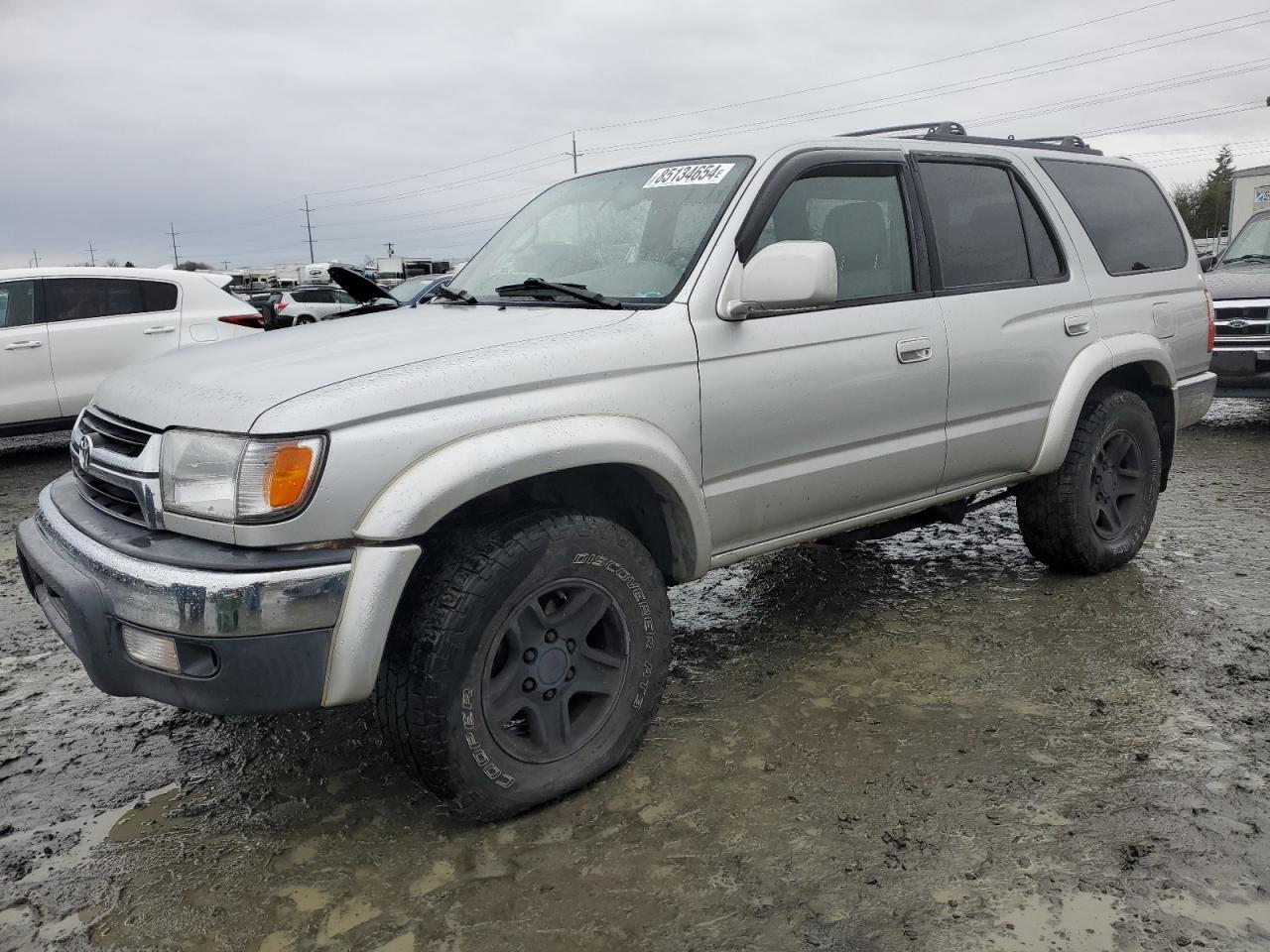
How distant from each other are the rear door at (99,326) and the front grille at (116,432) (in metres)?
5.96

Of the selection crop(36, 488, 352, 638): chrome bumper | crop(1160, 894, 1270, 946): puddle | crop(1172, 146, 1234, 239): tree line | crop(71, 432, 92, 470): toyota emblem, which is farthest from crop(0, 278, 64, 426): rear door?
crop(1172, 146, 1234, 239): tree line

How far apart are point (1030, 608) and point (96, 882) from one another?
11.5ft

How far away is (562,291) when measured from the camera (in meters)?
3.17

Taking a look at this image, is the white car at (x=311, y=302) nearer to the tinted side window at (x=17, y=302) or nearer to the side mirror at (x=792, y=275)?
the tinted side window at (x=17, y=302)

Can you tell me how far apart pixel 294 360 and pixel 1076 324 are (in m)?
3.07

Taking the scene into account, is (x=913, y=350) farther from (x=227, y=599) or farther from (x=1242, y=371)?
(x=1242, y=371)

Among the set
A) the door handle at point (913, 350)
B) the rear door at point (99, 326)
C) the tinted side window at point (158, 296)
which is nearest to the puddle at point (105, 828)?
the door handle at point (913, 350)

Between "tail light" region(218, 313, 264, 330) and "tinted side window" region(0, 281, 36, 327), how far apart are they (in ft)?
4.72

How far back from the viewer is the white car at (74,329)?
828 centimetres

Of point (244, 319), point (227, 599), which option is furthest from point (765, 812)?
point (244, 319)

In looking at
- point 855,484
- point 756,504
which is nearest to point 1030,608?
point 855,484

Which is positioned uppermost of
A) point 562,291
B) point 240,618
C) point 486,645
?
point 562,291

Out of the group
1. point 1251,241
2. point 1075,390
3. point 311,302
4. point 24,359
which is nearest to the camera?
point 1075,390

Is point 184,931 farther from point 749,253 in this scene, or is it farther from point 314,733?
point 749,253
